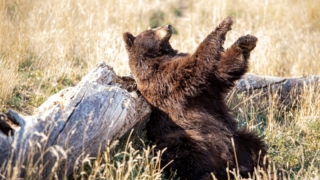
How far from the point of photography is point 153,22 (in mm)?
12281

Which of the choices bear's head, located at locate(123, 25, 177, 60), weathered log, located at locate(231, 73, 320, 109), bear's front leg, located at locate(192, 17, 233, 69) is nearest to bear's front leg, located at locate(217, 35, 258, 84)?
bear's front leg, located at locate(192, 17, 233, 69)

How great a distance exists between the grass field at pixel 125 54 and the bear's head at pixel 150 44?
1078mm

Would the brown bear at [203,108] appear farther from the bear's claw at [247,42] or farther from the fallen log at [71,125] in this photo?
the fallen log at [71,125]

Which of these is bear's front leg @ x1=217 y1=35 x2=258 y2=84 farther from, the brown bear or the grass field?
the grass field

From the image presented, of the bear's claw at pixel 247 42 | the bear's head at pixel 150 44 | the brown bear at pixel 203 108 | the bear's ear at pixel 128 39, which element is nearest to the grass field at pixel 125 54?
the brown bear at pixel 203 108

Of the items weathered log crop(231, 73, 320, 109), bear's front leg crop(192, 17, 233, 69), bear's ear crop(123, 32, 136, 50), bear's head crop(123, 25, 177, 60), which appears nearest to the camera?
bear's front leg crop(192, 17, 233, 69)

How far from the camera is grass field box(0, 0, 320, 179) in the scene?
5.84 meters

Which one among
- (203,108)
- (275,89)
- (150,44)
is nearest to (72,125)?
(203,108)

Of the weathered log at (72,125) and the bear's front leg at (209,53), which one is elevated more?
the bear's front leg at (209,53)

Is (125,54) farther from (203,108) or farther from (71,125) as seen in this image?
(71,125)

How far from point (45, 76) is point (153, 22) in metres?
5.60

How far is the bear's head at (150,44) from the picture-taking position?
6082 millimetres

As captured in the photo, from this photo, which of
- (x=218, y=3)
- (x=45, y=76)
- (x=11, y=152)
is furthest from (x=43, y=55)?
(x=218, y=3)

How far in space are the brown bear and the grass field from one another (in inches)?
14.0
